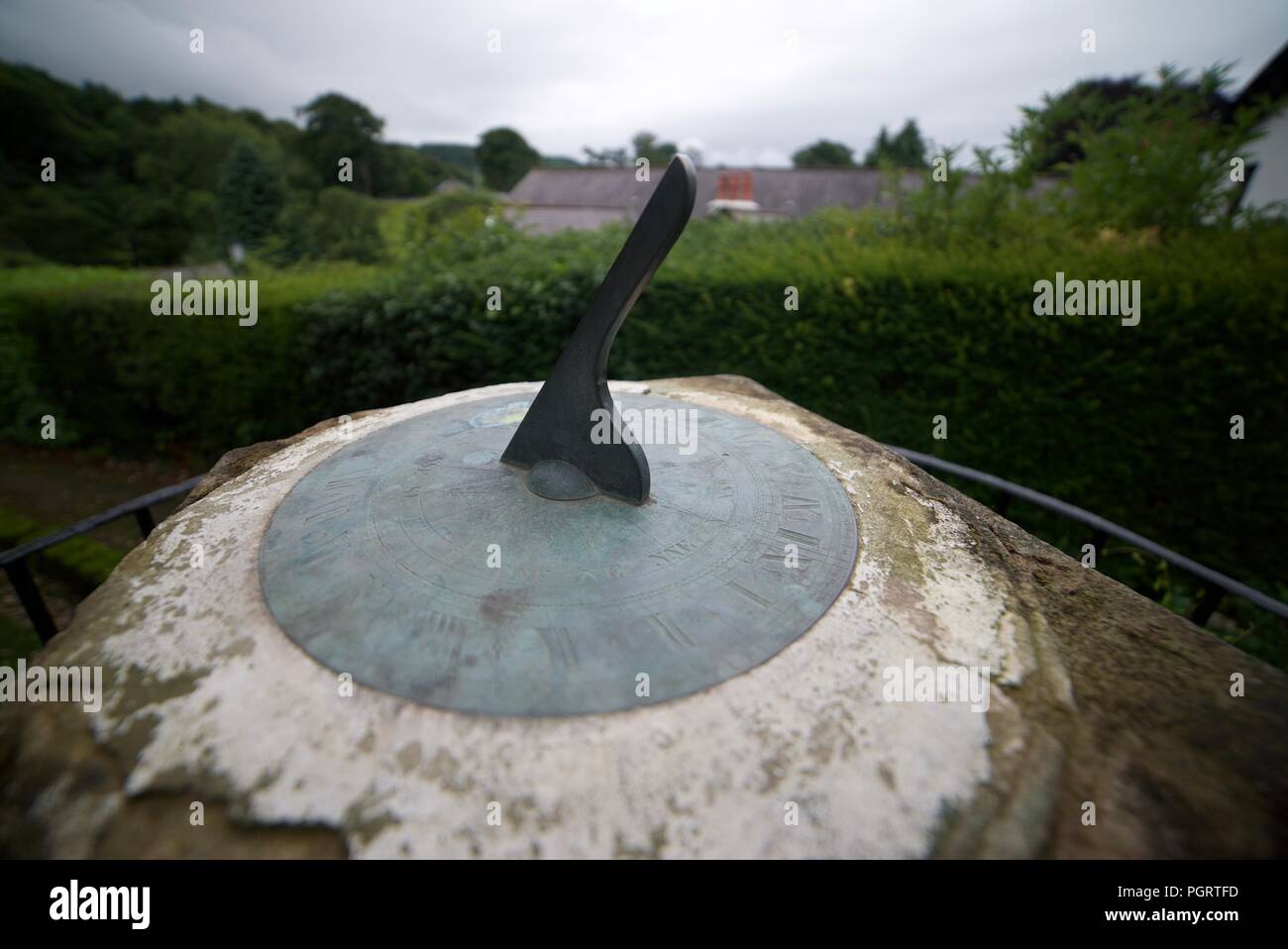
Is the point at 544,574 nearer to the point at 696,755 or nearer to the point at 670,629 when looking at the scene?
the point at 670,629

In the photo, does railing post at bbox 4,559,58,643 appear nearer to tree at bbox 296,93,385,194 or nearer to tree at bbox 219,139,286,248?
tree at bbox 219,139,286,248

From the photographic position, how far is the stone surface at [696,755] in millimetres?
1338

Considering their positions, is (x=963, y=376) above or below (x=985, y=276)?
below

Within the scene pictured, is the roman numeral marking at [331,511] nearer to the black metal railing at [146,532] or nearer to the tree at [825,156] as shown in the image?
the black metal railing at [146,532]

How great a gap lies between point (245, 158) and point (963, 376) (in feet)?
107

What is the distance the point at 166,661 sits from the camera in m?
1.70

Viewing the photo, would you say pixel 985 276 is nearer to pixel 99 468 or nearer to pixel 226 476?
pixel 226 476

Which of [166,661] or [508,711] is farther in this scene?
[166,661]

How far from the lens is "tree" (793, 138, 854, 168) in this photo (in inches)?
2109

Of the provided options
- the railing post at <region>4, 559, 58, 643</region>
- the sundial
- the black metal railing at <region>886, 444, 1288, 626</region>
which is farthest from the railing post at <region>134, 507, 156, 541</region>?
the black metal railing at <region>886, 444, 1288, 626</region>

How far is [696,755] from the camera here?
148 centimetres

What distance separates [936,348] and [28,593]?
5893 millimetres

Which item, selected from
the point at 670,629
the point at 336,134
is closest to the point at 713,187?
the point at 670,629
